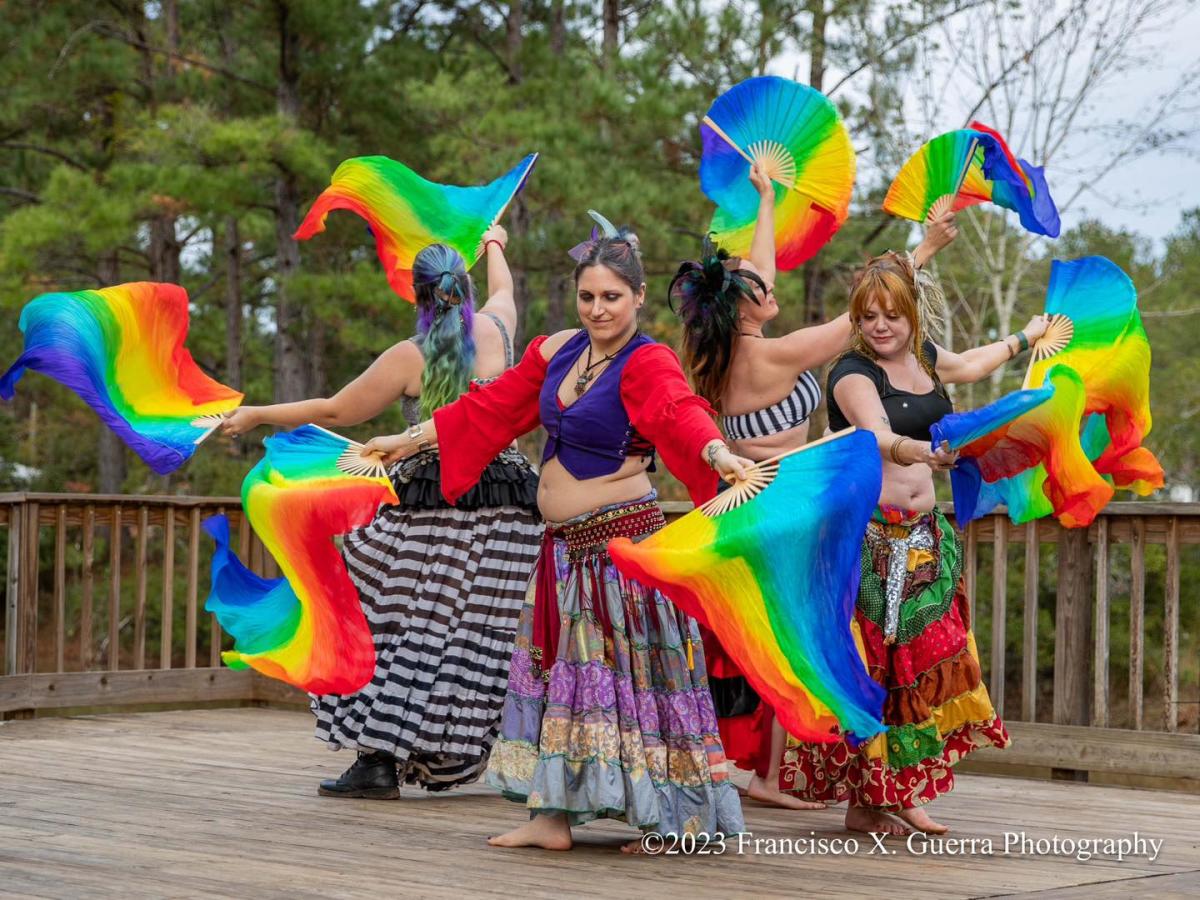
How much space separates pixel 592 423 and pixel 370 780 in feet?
5.33

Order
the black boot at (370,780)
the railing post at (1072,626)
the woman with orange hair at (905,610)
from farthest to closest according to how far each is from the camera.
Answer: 1. the railing post at (1072,626)
2. the black boot at (370,780)
3. the woman with orange hair at (905,610)

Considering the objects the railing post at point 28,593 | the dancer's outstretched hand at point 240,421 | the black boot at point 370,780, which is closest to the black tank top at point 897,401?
the dancer's outstretched hand at point 240,421

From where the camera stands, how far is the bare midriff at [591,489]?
13.5 ft

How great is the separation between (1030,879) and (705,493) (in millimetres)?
1166

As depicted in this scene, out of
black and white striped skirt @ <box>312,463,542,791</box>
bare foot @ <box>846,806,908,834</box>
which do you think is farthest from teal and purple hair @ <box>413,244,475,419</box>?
bare foot @ <box>846,806,908,834</box>

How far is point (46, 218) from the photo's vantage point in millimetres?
14148

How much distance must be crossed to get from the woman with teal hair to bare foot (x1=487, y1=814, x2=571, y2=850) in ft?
2.79

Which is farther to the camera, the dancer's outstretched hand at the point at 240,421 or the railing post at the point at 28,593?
the railing post at the point at 28,593

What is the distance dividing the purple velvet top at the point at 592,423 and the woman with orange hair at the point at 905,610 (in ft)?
2.16

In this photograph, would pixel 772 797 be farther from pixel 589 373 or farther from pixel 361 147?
pixel 361 147

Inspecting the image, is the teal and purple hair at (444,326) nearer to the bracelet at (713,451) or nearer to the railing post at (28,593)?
the bracelet at (713,451)

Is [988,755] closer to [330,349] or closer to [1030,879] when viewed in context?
[1030,879]

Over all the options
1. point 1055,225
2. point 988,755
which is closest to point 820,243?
point 1055,225

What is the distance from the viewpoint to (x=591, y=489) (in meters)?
4.13
